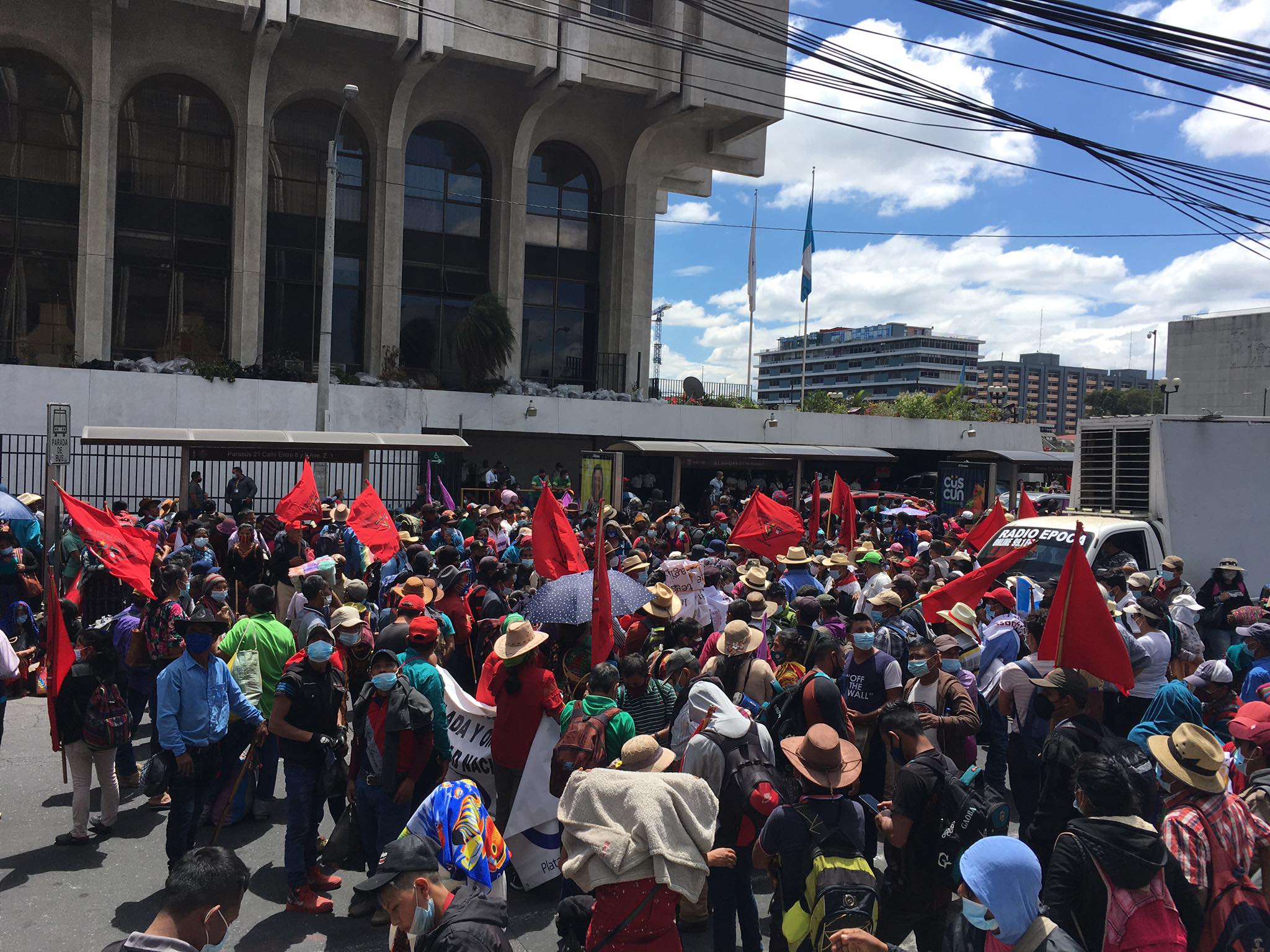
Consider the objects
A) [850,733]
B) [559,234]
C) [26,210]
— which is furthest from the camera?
[559,234]

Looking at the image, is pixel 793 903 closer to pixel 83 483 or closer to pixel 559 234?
pixel 83 483

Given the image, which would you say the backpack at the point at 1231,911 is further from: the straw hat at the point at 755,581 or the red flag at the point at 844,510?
the red flag at the point at 844,510

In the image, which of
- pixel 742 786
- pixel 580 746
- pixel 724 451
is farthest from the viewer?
pixel 724 451

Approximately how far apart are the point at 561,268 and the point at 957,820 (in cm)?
2921

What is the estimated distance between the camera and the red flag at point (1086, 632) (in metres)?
5.77

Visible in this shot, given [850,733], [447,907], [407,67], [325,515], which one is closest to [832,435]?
[407,67]

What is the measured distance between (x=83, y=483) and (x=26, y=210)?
9.77 meters

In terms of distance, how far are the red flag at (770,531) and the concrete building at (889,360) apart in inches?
6041

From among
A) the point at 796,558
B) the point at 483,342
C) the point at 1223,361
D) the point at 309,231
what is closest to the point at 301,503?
the point at 796,558

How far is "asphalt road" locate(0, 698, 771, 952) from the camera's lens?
17.1 feet

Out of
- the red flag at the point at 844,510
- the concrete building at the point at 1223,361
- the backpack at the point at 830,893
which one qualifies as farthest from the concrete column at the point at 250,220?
the concrete building at the point at 1223,361

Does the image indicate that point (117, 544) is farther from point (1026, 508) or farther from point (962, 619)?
point (1026, 508)

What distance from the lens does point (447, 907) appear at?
3.18m

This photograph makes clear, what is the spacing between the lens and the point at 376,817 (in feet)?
18.0
